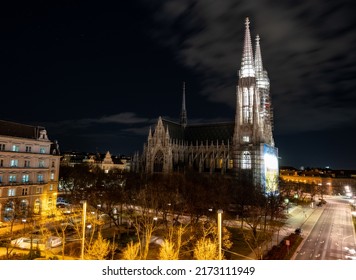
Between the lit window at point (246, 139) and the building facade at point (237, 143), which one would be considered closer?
the building facade at point (237, 143)

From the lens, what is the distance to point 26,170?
162 feet

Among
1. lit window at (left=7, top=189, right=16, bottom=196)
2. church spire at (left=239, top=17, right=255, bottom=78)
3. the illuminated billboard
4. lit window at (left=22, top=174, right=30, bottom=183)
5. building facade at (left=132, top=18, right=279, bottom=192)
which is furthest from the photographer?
church spire at (left=239, top=17, right=255, bottom=78)

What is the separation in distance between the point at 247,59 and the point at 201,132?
32.7 m

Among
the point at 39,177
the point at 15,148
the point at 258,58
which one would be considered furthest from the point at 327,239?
the point at 258,58

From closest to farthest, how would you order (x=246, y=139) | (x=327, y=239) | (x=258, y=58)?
(x=327, y=239)
(x=246, y=139)
(x=258, y=58)

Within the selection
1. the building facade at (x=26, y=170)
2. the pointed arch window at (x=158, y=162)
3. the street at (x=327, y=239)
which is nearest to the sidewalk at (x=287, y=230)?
the street at (x=327, y=239)

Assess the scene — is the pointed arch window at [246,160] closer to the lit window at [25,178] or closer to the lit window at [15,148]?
the lit window at [25,178]

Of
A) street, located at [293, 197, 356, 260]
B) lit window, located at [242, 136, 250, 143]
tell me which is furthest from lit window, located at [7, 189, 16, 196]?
lit window, located at [242, 136, 250, 143]

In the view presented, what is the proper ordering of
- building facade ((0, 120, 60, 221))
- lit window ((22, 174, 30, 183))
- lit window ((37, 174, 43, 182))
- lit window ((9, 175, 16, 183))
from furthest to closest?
1. lit window ((37, 174, 43, 182))
2. lit window ((22, 174, 30, 183))
3. lit window ((9, 175, 16, 183))
4. building facade ((0, 120, 60, 221))

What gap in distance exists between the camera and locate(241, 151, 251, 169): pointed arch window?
3473 inches

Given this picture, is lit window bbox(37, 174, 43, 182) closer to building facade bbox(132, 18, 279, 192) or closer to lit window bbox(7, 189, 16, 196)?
lit window bbox(7, 189, 16, 196)

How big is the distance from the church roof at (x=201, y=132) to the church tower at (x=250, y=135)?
789 cm

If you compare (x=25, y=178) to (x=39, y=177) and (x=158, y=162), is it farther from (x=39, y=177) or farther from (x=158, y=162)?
(x=158, y=162)

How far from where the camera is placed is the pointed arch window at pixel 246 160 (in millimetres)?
88219
